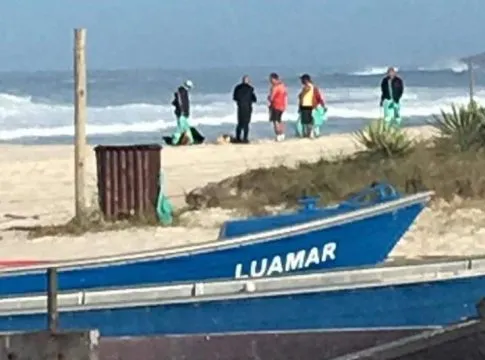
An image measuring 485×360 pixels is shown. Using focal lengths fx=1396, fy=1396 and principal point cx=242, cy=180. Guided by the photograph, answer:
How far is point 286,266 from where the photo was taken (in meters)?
9.86

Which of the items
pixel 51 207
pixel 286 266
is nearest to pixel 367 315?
pixel 286 266

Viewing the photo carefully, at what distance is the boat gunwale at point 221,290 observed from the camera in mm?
7844

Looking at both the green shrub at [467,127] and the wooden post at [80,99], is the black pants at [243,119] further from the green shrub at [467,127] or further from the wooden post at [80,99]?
the wooden post at [80,99]

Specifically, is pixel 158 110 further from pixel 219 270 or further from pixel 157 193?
pixel 219 270

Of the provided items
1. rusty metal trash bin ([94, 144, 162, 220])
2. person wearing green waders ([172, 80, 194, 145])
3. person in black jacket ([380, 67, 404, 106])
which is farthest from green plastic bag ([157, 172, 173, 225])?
person in black jacket ([380, 67, 404, 106])

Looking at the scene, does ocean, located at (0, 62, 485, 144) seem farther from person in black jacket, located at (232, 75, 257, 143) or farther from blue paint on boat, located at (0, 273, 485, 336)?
blue paint on boat, located at (0, 273, 485, 336)

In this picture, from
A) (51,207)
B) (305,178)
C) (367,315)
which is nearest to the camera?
(367,315)

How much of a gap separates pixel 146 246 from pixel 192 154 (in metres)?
10.5

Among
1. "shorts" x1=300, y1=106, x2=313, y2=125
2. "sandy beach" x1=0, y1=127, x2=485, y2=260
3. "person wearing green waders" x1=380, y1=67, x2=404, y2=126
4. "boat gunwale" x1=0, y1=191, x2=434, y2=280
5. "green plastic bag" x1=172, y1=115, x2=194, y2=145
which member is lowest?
"sandy beach" x1=0, y1=127, x2=485, y2=260

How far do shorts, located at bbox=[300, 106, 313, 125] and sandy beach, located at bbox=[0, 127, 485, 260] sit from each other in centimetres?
73

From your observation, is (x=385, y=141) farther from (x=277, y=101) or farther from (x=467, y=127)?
(x=277, y=101)

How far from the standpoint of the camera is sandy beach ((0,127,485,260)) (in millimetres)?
13273

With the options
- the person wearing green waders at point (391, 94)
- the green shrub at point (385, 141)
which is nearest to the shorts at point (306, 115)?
the person wearing green waders at point (391, 94)

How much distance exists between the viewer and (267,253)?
966cm
